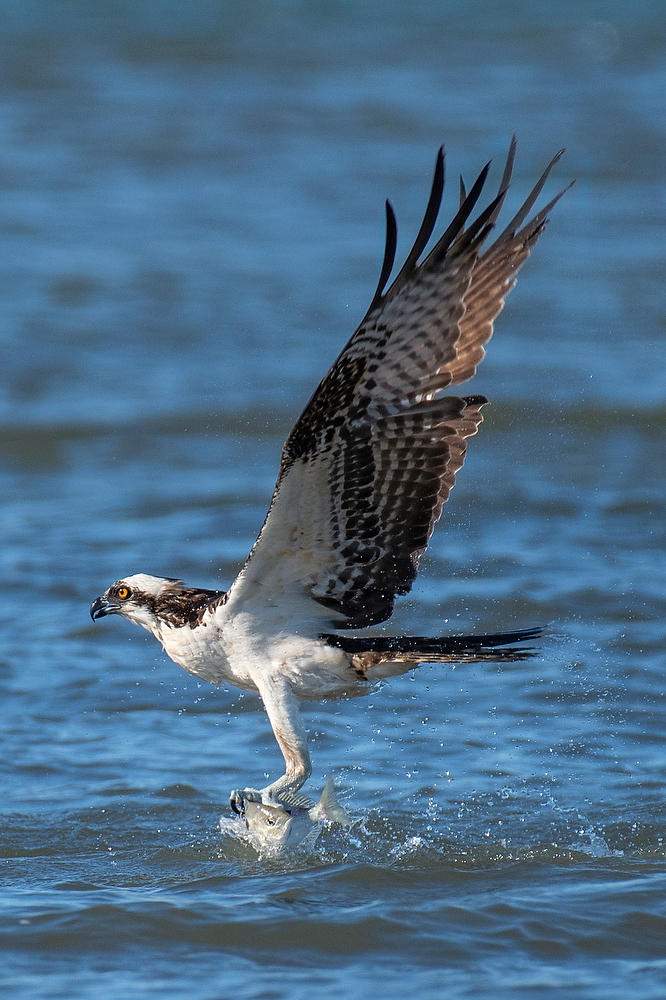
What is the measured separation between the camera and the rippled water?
603 cm

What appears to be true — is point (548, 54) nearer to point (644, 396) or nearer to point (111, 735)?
point (644, 396)

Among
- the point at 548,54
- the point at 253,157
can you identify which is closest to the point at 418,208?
the point at 253,157

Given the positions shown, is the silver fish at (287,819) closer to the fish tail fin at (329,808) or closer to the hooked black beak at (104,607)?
the fish tail fin at (329,808)

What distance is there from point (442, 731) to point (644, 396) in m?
6.01

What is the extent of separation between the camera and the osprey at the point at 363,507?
5840mm

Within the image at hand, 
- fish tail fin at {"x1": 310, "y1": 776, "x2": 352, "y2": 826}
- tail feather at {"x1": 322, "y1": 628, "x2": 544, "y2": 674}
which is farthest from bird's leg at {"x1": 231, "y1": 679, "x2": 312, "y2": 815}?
tail feather at {"x1": 322, "y1": 628, "x2": 544, "y2": 674}

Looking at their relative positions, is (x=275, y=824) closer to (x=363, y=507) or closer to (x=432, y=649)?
(x=432, y=649)

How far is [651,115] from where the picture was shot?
21.4 metres

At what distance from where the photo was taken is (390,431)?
603 cm

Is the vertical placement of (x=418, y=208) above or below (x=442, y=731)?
above

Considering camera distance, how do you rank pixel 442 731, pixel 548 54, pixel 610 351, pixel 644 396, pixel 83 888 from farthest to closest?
pixel 548 54
pixel 610 351
pixel 644 396
pixel 442 731
pixel 83 888

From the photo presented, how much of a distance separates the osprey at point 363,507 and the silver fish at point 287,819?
0.05m

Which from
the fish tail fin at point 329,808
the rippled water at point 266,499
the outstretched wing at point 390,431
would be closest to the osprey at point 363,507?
the outstretched wing at point 390,431

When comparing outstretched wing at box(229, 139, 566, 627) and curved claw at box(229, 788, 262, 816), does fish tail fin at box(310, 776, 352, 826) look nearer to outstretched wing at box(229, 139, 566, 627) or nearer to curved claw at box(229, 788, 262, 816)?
curved claw at box(229, 788, 262, 816)
